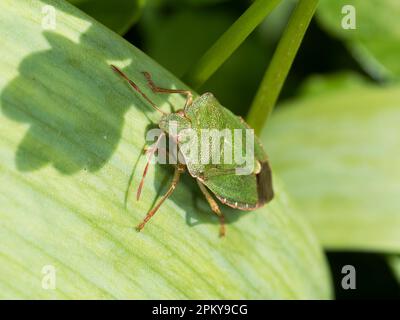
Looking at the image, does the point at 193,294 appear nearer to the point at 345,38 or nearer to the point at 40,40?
the point at 40,40

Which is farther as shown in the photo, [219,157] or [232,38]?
[219,157]

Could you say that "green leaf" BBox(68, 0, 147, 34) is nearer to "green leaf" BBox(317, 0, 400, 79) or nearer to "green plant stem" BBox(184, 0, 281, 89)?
"green plant stem" BBox(184, 0, 281, 89)

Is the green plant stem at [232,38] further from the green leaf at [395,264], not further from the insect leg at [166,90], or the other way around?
the green leaf at [395,264]

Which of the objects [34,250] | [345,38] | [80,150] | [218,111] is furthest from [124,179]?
[345,38]

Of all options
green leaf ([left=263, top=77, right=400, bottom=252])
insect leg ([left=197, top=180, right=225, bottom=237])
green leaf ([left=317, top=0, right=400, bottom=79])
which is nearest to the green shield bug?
insect leg ([left=197, top=180, right=225, bottom=237])

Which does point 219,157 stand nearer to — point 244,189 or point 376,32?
point 244,189

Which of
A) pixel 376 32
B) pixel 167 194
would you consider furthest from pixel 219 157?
pixel 376 32
